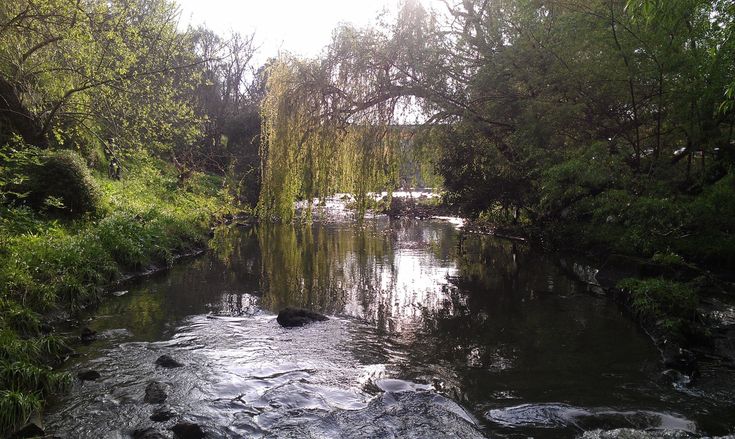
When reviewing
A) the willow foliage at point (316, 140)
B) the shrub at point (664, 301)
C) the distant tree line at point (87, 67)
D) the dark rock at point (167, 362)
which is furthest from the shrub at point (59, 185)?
the shrub at point (664, 301)

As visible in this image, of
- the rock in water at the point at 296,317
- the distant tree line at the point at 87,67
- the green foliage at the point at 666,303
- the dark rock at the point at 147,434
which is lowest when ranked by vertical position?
the dark rock at the point at 147,434

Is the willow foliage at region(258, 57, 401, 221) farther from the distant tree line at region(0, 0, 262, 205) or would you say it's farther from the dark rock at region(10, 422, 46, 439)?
the dark rock at region(10, 422, 46, 439)

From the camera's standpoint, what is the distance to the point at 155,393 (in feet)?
18.1

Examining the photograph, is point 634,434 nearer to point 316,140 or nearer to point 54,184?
point 316,140

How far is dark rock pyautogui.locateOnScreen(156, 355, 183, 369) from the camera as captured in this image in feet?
21.2

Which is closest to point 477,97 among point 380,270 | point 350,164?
point 350,164

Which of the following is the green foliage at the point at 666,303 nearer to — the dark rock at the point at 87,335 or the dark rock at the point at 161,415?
the dark rock at the point at 161,415

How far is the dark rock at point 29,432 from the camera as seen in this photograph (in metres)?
4.54

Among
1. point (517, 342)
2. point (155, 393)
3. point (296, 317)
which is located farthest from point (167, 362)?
point (517, 342)

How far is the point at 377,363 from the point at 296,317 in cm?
235

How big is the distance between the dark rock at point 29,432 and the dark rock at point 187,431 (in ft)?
4.01

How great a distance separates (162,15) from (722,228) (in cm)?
1444

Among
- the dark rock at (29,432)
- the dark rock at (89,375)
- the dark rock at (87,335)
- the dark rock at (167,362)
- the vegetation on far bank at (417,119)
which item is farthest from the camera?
the vegetation on far bank at (417,119)

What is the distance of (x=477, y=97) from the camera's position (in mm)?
13070
